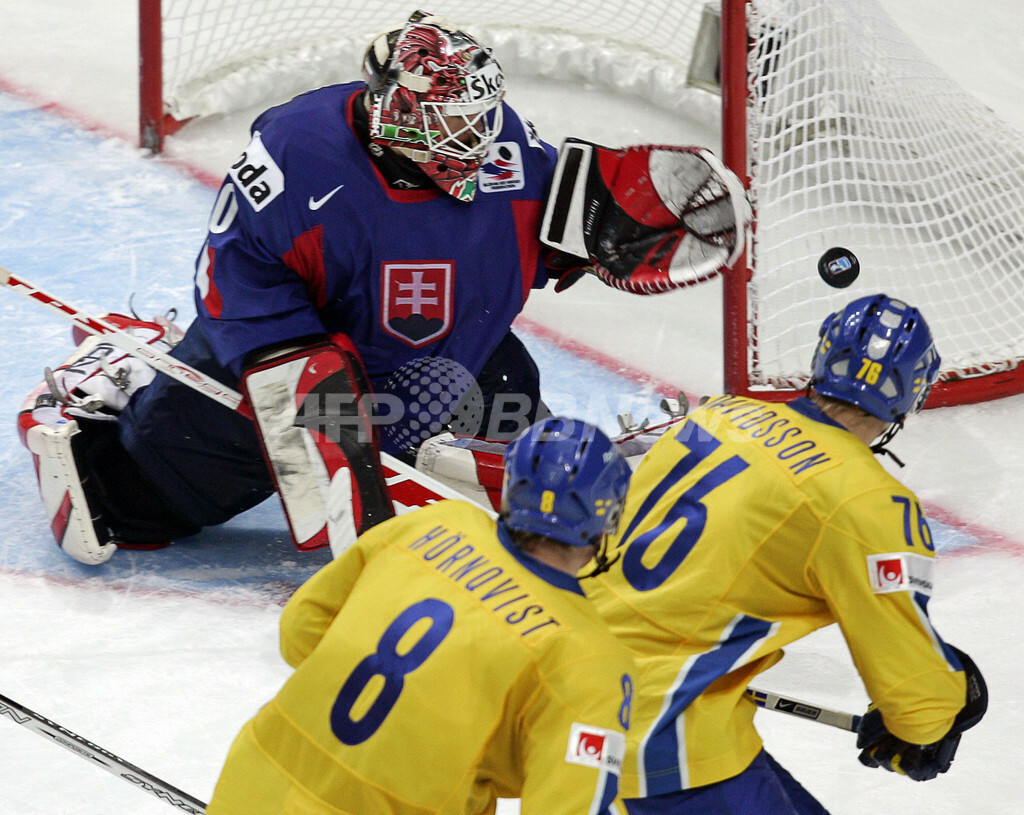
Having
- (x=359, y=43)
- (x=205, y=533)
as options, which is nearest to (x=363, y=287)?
(x=205, y=533)

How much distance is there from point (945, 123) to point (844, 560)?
2.19 m

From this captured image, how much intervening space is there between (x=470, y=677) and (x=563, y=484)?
0.23 metres

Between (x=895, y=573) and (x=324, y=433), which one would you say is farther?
(x=324, y=433)

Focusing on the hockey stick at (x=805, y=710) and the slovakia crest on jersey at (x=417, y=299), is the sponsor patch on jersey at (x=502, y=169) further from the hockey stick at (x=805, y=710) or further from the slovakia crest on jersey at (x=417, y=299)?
the hockey stick at (x=805, y=710)

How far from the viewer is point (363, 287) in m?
2.52

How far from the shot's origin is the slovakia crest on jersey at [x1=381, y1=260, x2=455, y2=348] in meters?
2.51

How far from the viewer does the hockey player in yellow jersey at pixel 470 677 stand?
1.42 metres

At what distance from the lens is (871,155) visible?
134 inches

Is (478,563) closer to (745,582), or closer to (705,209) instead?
(745,582)

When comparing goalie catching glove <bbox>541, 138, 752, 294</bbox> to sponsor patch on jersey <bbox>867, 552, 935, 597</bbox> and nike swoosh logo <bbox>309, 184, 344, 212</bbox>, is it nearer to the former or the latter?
nike swoosh logo <bbox>309, 184, 344, 212</bbox>

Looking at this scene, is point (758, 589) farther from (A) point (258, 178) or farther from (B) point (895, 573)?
(A) point (258, 178)

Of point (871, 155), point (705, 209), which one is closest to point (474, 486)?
point (705, 209)

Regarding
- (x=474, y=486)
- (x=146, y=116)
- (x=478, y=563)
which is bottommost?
(x=146, y=116)

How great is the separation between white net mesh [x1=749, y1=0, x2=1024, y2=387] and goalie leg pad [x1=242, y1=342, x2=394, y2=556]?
118 centimetres
